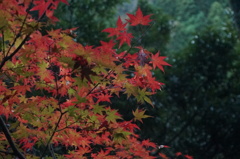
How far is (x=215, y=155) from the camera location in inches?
323

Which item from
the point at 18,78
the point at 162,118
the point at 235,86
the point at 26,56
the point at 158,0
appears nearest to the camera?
the point at 26,56

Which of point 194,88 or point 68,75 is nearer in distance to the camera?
point 68,75

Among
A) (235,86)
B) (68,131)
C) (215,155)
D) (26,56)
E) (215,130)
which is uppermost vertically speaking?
(26,56)

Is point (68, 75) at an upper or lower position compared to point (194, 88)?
upper

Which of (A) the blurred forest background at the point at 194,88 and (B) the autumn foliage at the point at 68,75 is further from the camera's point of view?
(A) the blurred forest background at the point at 194,88

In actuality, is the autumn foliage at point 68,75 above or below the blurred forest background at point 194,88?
above

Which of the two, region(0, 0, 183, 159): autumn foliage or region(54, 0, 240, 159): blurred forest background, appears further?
region(54, 0, 240, 159): blurred forest background

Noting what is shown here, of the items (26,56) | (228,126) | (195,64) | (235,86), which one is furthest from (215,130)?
(26,56)

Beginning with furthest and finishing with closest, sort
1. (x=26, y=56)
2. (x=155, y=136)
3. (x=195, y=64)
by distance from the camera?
(x=195, y=64)
(x=155, y=136)
(x=26, y=56)

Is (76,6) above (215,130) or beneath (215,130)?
above

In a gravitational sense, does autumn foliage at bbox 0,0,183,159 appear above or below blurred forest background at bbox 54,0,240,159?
above

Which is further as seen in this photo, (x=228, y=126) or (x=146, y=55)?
(x=228, y=126)

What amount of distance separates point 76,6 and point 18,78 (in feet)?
20.4

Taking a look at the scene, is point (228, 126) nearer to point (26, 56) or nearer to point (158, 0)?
point (26, 56)
